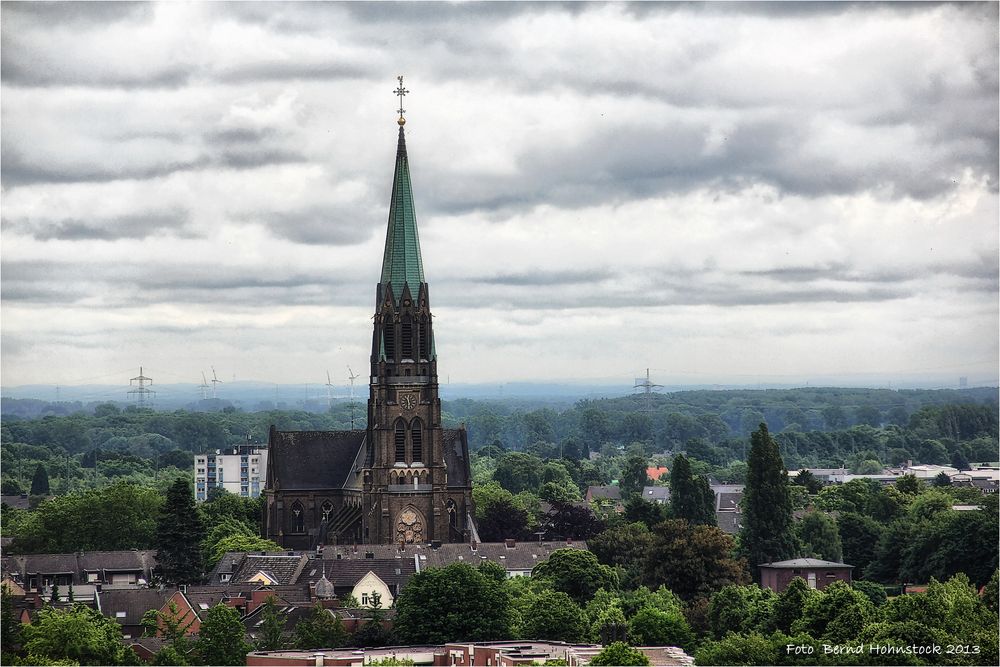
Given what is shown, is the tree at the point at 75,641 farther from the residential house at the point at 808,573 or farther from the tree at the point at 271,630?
the residential house at the point at 808,573

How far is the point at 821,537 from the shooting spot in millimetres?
119875

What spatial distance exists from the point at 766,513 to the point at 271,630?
41044 mm

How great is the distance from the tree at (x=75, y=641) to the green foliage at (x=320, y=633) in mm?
7452

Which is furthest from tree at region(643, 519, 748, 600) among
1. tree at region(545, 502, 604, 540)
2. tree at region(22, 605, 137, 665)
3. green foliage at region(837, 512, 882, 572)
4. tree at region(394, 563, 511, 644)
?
tree at region(22, 605, 137, 665)

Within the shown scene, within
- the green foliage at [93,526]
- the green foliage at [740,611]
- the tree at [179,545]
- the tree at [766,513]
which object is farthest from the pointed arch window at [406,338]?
the green foliage at [740,611]

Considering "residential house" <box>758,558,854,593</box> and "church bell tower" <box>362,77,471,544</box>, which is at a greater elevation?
"church bell tower" <box>362,77,471,544</box>

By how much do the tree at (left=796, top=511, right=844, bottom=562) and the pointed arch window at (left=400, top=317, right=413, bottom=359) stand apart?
2662 cm

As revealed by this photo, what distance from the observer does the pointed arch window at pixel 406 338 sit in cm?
11944

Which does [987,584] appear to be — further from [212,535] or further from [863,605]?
[212,535]

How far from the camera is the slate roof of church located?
127 m

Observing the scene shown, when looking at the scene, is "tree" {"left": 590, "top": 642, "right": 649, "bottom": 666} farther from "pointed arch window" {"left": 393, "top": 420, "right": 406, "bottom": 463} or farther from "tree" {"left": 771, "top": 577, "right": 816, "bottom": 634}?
"pointed arch window" {"left": 393, "top": 420, "right": 406, "bottom": 463}

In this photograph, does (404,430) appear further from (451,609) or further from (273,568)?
(451,609)

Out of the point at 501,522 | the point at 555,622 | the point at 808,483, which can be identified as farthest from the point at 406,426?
the point at 808,483

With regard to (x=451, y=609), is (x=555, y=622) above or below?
below
